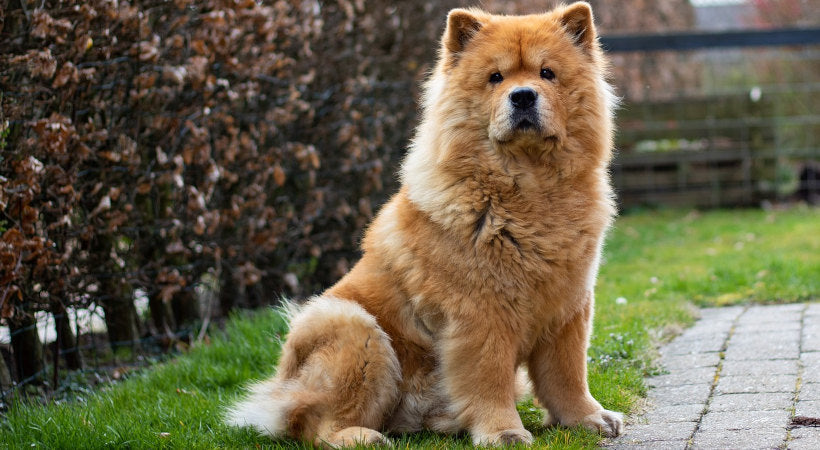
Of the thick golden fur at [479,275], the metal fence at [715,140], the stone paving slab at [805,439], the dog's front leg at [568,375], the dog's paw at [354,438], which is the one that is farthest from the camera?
the metal fence at [715,140]

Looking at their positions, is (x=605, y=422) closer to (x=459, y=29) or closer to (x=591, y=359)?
(x=591, y=359)

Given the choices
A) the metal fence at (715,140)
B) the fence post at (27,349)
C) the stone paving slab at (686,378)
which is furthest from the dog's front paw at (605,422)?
the metal fence at (715,140)

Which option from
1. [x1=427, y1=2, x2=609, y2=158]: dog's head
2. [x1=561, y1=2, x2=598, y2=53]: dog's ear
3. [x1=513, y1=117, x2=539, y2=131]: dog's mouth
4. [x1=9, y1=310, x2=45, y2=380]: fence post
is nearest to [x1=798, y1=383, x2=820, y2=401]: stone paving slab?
[x1=427, y1=2, x2=609, y2=158]: dog's head

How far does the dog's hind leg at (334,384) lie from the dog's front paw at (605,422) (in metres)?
0.80

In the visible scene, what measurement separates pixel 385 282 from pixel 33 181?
5.56 feet

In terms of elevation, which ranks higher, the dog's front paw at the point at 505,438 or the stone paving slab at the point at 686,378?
the dog's front paw at the point at 505,438

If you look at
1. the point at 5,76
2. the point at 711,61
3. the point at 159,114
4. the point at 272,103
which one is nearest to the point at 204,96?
the point at 159,114

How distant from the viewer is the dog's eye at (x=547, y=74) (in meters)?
3.70

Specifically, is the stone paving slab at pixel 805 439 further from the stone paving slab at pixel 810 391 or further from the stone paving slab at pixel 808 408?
the stone paving slab at pixel 810 391

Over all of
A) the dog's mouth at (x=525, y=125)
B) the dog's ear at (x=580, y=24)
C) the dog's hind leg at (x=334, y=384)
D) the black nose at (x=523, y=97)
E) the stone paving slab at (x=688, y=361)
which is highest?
the dog's ear at (x=580, y=24)

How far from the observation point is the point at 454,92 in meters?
3.81

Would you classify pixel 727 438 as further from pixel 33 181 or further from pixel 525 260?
pixel 33 181

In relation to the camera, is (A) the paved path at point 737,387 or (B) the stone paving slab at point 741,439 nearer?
(B) the stone paving slab at point 741,439

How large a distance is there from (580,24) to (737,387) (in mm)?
1817
